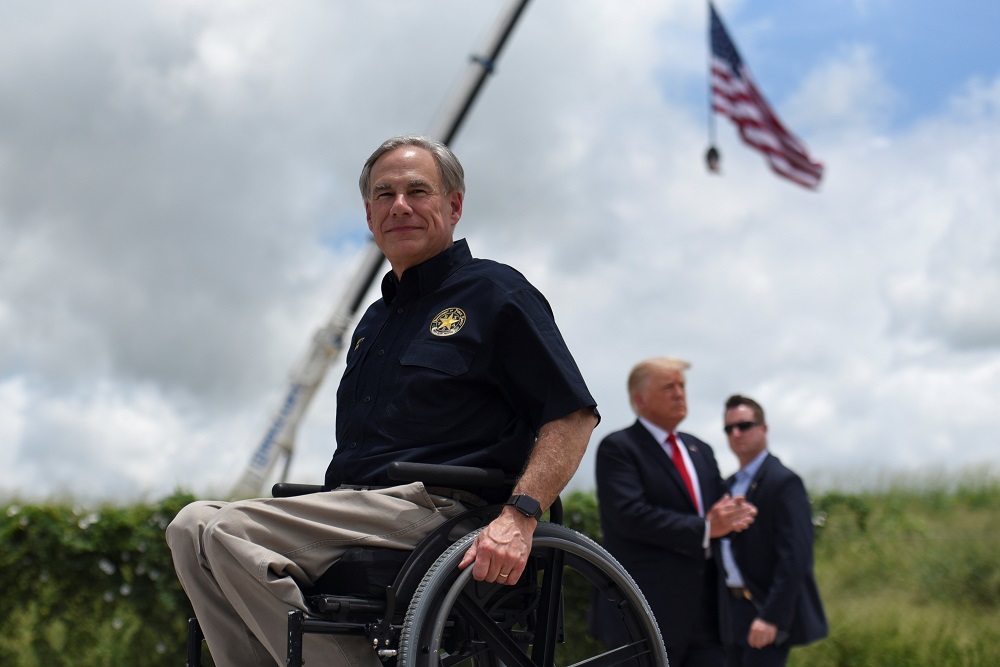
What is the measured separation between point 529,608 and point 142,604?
13.7ft

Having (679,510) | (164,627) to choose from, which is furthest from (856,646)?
(164,627)

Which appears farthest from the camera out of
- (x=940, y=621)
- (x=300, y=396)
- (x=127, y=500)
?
(x=300, y=396)

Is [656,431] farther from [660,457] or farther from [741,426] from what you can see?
[741,426]

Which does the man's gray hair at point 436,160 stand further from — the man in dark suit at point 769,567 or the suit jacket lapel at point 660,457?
the man in dark suit at point 769,567

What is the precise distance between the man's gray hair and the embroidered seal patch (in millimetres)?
372

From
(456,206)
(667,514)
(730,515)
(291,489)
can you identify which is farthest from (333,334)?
(456,206)

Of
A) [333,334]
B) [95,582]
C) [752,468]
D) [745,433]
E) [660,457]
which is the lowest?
[95,582]

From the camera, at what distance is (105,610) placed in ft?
20.7

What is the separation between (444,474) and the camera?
252 cm

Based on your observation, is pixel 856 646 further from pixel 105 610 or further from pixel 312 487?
pixel 312 487

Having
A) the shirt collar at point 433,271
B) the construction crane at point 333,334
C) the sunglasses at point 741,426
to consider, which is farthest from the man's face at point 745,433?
the construction crane at point 333,334

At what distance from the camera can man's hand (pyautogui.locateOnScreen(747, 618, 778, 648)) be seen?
4.87 m

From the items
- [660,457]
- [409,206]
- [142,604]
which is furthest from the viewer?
[142,604]

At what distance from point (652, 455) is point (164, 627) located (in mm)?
3172
